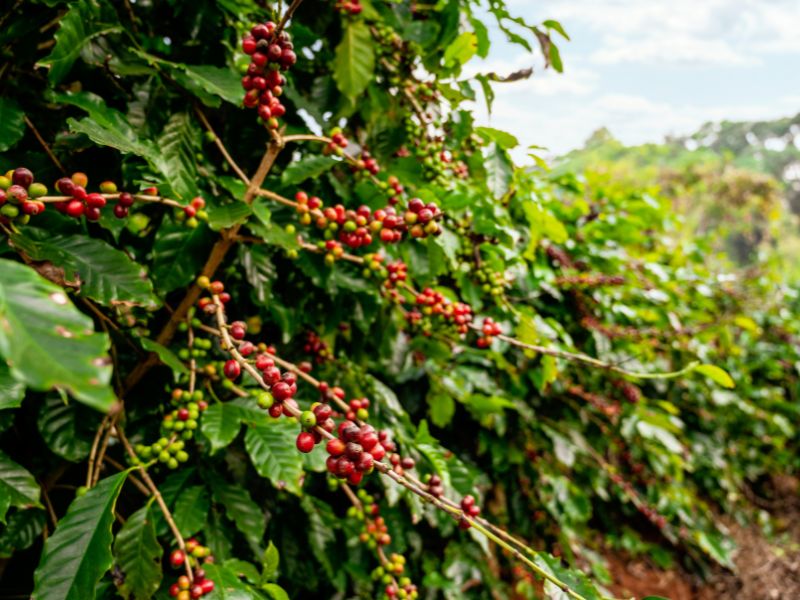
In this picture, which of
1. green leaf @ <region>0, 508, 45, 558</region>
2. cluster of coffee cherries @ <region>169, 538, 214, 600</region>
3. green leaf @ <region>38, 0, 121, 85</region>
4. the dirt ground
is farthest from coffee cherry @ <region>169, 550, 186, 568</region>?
the dirt ground

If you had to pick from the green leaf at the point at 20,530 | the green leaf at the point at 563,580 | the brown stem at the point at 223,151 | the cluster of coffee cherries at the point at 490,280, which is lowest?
the green leaf at the point at 20,530

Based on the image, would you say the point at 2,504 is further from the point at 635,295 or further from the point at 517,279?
the point at 635,295

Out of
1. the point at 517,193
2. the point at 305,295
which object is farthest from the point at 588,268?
the point at 305,295

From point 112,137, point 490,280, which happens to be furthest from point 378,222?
point 490,280

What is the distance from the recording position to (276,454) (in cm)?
116

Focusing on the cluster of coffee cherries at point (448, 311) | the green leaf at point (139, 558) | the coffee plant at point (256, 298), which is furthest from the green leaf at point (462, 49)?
the green leaf at point (139, 558)

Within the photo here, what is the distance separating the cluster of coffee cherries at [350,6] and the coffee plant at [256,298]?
2cm

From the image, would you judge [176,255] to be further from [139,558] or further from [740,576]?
[740,576]

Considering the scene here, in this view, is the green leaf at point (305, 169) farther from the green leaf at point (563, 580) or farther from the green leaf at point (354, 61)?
the green leaf at point (563, 580)

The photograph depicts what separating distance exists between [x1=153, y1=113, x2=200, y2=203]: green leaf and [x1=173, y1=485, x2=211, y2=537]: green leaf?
27.9 inches

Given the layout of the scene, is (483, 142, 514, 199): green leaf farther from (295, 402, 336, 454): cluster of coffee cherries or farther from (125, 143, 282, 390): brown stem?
(295, 402, 336, 454): cluster of coffee cherries

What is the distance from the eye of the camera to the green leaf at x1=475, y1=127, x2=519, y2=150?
4.72 ft

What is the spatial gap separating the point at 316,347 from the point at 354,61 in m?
0.88

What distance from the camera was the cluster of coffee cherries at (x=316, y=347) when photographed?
157cm
